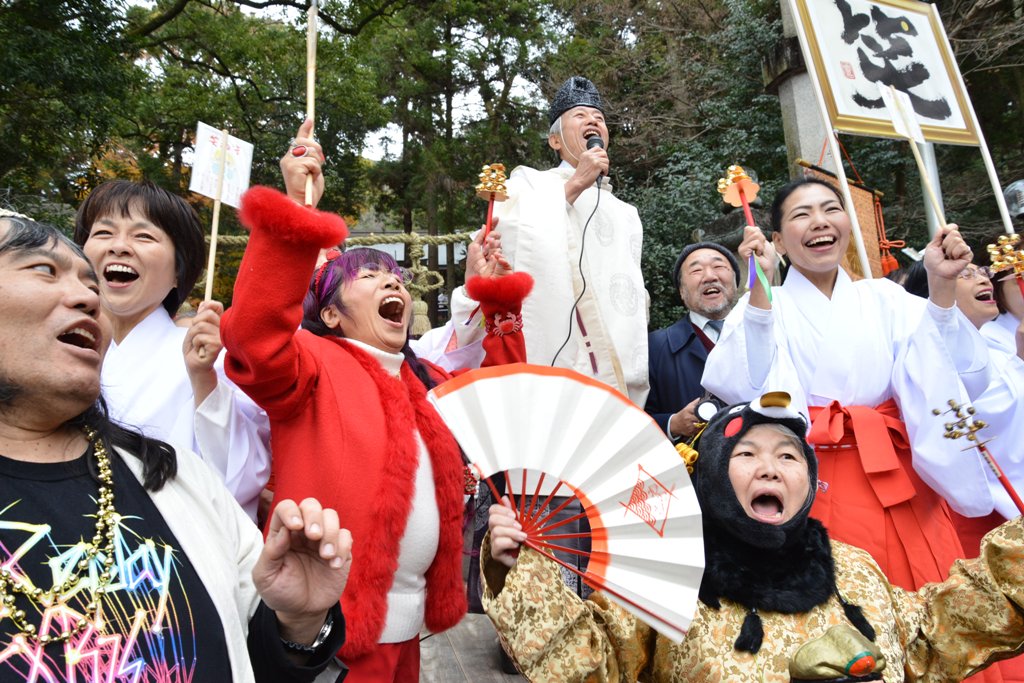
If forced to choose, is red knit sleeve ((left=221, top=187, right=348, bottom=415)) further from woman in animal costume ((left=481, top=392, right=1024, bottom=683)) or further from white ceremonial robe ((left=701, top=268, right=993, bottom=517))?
white ceremonial robe ((left=701, top=268, right=993, bottom=517))

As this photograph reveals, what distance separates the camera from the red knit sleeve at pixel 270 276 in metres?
1.83

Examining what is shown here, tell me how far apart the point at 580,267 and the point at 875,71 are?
1902 millimetres

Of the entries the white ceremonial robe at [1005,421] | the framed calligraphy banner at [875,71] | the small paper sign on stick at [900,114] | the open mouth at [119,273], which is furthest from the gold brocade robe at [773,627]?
the framed calligraphy banner at [875,71]

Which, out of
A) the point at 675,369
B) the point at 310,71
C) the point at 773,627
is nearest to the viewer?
the point at 773,627

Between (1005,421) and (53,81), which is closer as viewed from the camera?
(1005,421)

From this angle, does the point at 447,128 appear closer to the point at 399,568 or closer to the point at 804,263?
the point at 804,263

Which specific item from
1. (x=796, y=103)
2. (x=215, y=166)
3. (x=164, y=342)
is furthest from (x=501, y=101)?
(x=164, y=342)

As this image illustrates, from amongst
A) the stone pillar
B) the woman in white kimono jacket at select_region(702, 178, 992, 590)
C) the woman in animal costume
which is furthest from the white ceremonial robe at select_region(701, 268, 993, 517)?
the stone pillar

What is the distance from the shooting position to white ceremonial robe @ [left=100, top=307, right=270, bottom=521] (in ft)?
7.28

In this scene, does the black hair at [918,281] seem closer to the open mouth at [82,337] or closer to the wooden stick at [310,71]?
the wooden stick at [310,71]

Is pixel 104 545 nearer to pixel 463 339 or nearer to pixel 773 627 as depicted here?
pixel 773 627

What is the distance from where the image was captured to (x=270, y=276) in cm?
184

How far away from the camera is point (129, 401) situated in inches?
90.7

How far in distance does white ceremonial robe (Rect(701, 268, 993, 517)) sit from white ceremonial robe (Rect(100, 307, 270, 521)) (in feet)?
5.18
